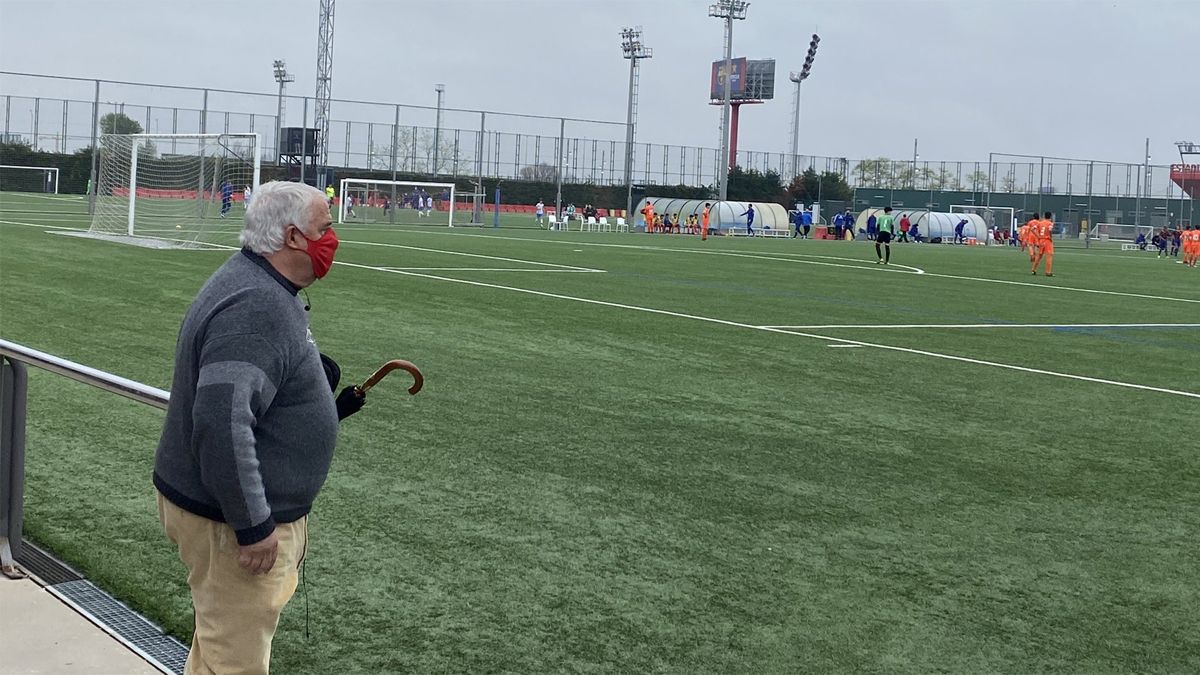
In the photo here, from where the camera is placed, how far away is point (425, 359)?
40.7ft

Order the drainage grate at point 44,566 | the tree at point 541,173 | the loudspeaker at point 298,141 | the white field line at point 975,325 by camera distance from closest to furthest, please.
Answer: the drainage grate at point 44,566 < the white field line at point 975,325 < the loudspeaker at point 298,141 < the tree at point 541,173

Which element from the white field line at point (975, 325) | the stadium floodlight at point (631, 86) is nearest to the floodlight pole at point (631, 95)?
the stadium floodlight at point (631, 86)

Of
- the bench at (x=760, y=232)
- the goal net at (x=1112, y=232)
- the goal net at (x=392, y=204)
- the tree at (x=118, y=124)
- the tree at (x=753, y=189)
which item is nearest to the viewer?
the goal net at (x=392, y=204)

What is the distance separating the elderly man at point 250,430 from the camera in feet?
11.0

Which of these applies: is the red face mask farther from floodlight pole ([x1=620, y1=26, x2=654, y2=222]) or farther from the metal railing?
floodlight pole ([x1=620, y1=26, x2=654, y2=222])

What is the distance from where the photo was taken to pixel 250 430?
3383 millimetres

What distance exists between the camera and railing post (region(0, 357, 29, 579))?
18.7 feet

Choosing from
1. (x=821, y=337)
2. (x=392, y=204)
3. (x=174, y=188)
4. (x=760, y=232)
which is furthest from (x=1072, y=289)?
(x=760, y=232)

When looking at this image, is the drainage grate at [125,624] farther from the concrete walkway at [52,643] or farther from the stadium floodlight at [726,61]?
the stadium floodlight at [726,61]

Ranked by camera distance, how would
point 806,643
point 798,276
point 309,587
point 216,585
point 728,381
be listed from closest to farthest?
point 216,585 → point 806,643 → point 309,587 → point 728,381 → point 798,276

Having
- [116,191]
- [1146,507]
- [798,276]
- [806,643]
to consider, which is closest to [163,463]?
[806,643]

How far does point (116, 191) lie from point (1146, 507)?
31043 millimetres

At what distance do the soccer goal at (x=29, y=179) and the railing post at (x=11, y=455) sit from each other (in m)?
66.3

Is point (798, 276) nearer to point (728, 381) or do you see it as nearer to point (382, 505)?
point (728, 381)
